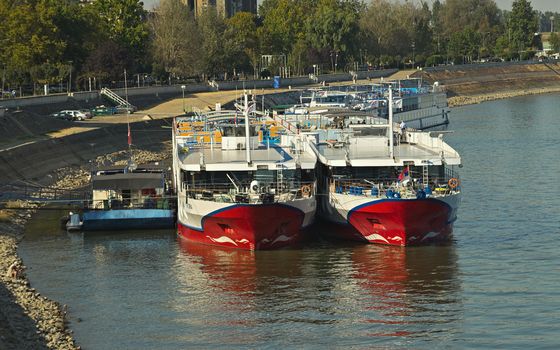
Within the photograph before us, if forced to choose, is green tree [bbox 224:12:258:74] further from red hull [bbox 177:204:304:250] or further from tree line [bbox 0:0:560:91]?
red hull [bbox 177:204:304:250]

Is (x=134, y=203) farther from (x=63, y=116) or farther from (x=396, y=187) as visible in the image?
(x=63, y=116)

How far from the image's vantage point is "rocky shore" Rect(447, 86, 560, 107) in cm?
17050

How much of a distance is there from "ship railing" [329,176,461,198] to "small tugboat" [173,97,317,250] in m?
1.51

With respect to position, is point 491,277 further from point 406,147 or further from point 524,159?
point 524,159

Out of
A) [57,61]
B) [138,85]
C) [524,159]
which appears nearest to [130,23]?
[138,85]

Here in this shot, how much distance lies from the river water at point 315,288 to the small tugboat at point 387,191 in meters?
0.89

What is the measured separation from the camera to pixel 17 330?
34000 millimetres

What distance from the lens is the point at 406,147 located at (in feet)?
186

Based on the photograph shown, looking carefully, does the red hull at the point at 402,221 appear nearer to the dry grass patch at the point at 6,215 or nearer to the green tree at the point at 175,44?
the dry grass patch at the point at 6,215

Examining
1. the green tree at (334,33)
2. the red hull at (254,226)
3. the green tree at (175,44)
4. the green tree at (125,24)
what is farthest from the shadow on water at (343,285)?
the green tree at (334,33)

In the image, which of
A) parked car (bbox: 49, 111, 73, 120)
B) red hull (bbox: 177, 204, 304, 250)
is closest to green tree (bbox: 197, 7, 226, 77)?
parked car (bbox: 49, 111, 73, 120)

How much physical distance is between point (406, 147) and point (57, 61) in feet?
255

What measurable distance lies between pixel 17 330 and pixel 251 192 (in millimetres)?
16083

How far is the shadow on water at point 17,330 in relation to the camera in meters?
32.4
